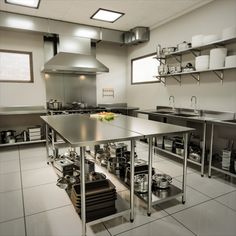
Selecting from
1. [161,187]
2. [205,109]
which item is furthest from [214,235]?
[205,109]

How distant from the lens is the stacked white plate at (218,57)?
2.85 m

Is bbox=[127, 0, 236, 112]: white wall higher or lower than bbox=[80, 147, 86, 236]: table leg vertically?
higher

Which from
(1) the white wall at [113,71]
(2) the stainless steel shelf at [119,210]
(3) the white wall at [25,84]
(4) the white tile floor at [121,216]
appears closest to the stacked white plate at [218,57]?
(4) the white tile floor at [121,216]

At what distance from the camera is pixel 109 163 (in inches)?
104

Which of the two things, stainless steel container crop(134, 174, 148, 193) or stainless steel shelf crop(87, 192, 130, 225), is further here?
stainless steel container crop(134, 174, 148, 193)

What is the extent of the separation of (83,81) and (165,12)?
247 cm

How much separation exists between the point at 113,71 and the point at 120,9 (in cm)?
197

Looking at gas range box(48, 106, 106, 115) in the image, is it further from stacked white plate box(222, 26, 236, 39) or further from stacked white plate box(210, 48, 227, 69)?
stacked white plate box(222, 26, 236, 39)

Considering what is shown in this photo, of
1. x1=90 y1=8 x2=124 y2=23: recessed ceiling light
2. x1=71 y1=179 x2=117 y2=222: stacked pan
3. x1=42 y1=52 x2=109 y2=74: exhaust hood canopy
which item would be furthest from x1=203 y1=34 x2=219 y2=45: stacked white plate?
x1=71 y1=179 x2=117 y2=222: stacked pan

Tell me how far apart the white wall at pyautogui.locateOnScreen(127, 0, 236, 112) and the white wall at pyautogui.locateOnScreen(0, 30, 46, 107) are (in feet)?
8.15

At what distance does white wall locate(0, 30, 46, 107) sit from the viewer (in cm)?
419

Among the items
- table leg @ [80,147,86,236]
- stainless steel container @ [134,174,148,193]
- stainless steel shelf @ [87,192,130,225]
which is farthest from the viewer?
stainless steel container @ [134,174,148,193]

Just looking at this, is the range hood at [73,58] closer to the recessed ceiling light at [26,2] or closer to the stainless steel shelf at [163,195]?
the recessed ceiling light at [26,2]

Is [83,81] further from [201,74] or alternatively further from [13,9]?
[201,74]
